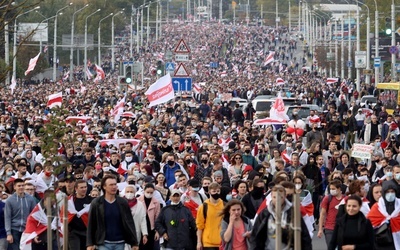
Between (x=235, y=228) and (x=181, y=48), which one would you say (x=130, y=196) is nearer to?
(x=235, y=228)

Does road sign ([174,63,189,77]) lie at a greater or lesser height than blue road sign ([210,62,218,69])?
lesser

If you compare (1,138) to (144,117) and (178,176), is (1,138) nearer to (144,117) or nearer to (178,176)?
(144,117)

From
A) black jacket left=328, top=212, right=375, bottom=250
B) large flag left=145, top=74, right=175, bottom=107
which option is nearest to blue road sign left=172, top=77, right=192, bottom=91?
large flag left=145, top=74, right=175, bottom=107

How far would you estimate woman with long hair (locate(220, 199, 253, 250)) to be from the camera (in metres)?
14.1

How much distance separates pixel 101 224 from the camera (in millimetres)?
13680

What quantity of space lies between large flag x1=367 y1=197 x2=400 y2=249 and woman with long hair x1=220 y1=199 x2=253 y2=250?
5.14 ft

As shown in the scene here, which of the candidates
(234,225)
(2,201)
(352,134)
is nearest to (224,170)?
(2,201)

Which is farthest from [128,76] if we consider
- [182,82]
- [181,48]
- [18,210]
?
[18,210]

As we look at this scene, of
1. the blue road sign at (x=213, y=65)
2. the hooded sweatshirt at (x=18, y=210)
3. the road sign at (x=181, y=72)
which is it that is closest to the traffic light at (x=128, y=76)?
the road sign at (x=181, y=72)

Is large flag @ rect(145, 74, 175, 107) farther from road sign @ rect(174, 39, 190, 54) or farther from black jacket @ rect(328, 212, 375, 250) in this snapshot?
black jacket @ rect(328, 212, 375, 250)

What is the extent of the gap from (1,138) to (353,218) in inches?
675

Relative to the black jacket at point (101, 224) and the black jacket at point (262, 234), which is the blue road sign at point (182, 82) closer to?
the black jacket at point (101, 224)

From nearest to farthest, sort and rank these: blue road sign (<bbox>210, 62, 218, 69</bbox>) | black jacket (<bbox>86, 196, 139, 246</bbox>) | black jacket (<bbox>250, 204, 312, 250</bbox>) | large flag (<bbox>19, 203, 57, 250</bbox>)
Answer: black jacket (<bbox>250, 204, 312, 250</bbox>), black jacket (<bbox>86, 196, 139, 246</bbox>), large flag (<bbox>19, 203, 57, 250</bbox>), blue road sign (<bbox>210, 62, 218, 69</bbox>)

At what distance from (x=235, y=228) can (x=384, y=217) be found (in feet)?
6.01
